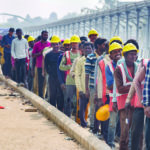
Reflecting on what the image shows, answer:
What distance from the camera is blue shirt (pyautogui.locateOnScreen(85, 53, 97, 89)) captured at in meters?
7.64

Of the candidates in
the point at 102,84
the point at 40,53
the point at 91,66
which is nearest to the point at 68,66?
the point at 91,66

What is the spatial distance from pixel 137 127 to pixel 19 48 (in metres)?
8.72

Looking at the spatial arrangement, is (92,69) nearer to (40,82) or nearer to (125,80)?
(125,80)

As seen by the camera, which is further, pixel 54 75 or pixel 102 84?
pixel 54 75

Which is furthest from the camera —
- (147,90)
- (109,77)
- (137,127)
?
(109,77)

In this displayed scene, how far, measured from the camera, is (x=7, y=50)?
15906 millimetres

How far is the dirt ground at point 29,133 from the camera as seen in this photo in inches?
253

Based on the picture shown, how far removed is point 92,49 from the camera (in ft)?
26.8

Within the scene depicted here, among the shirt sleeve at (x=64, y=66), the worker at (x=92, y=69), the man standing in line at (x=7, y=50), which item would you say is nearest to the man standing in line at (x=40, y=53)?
the shirt sleeve at (x=64, y=66)

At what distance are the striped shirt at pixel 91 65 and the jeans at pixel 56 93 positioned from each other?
2426mm

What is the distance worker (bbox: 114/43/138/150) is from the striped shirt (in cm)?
178

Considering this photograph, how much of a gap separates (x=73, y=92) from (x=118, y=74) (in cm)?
345

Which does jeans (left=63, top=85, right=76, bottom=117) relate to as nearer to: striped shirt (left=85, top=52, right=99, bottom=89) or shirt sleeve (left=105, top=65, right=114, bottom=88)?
striped shirt (left=85, top=52, right=99, bottom=89)

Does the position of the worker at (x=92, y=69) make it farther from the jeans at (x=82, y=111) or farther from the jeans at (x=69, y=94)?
the jeans at (x=69, y=94)
